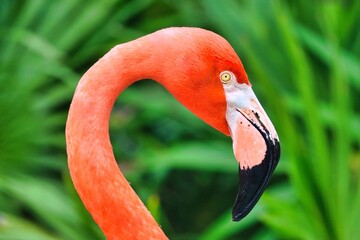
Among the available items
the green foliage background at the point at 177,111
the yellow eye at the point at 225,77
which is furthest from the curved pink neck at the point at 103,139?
the green foliage background at the point at 177,111

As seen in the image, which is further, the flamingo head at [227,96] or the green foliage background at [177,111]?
the green foliage background at [177,111]

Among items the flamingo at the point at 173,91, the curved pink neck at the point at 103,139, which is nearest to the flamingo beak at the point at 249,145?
the flamingo at the point at 173,91

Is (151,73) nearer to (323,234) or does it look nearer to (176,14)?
(323,234)

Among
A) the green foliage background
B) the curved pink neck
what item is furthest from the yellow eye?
the green foliage background

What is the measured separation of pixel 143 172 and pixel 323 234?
1.60 m

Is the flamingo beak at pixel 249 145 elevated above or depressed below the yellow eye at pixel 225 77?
below

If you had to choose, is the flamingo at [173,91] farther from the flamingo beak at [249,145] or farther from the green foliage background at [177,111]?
the green foliage background at [177,111]

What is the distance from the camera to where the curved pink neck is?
1837mm

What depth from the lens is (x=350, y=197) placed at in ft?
10.3

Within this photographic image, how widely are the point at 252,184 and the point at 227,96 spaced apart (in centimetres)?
19

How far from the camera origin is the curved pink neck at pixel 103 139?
1.84m

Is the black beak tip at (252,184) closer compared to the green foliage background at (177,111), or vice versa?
the black beak tip at (252,184)

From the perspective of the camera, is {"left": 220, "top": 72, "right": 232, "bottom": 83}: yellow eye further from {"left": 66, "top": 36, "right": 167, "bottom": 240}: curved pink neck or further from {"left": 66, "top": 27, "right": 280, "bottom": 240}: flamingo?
{"left": 66, "top": 36, "right": 167, "bottom": 240}: curved pink neck

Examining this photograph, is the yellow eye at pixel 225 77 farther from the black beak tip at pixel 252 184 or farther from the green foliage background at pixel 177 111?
the green foliage background at pixel 177 111
